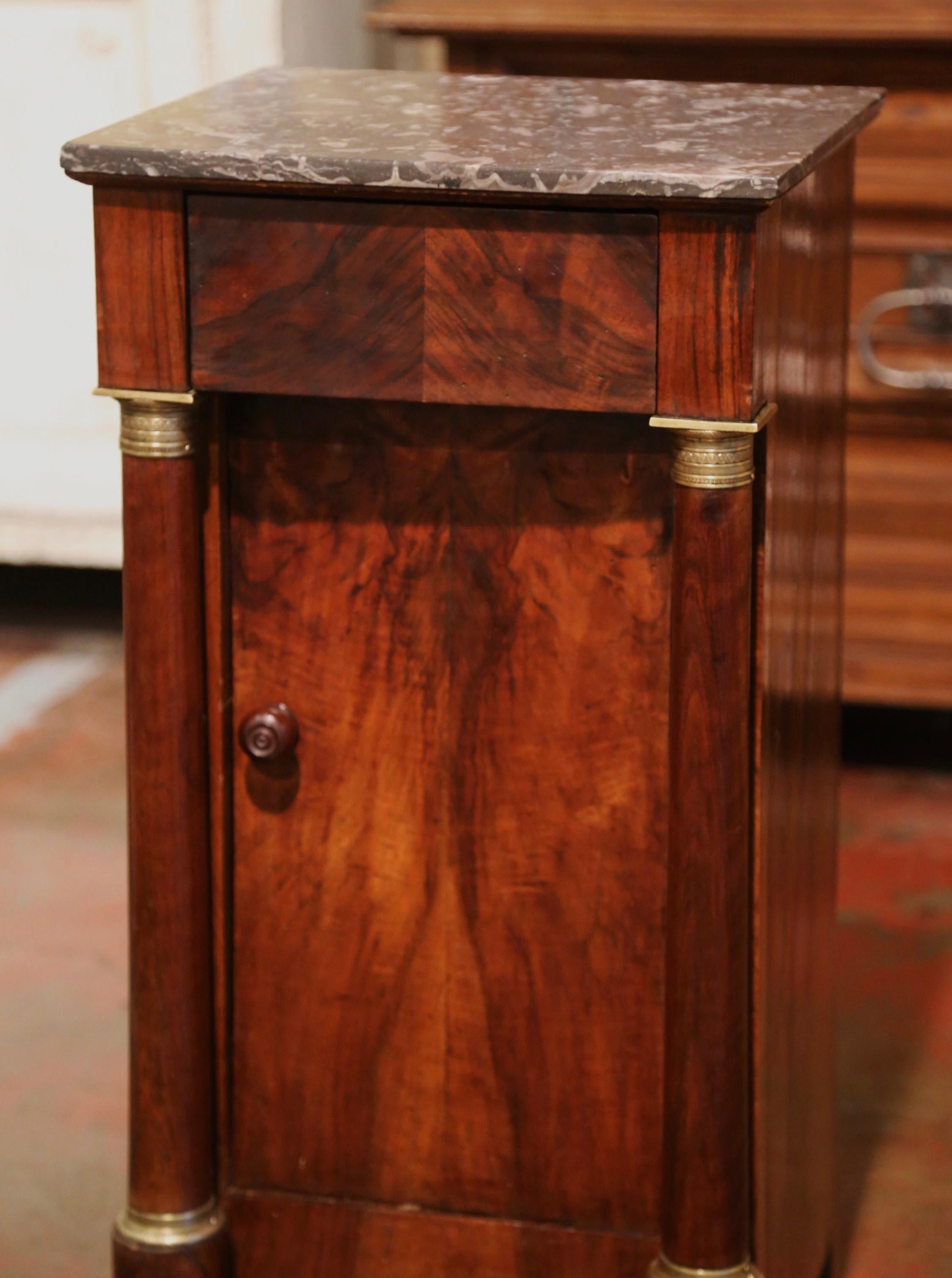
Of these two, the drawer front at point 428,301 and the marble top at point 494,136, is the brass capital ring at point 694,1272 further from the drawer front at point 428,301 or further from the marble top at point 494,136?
the marble top at point 494,136

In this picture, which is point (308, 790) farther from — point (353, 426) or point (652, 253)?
point (652, 253)

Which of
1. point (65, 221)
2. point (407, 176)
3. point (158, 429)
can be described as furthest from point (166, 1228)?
point (65, 221)

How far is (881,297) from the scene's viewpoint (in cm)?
287

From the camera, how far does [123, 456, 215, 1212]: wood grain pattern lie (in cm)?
143

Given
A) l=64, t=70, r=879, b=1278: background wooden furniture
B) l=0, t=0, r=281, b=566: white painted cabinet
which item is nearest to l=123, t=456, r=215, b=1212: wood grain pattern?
l=64, t=70, r=879, b=1278: background wooden furniture

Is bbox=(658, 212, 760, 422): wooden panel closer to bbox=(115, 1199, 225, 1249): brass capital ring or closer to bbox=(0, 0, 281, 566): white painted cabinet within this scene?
bbox=(115, 1199, 225, 1249): brass capital ring

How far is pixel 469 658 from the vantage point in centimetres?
147

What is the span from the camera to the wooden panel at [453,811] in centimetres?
144

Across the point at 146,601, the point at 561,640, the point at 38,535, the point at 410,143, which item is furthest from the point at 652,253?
the point at 38,535

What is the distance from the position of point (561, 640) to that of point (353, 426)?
223 millimetres

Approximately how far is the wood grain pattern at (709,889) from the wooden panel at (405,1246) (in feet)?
0.27

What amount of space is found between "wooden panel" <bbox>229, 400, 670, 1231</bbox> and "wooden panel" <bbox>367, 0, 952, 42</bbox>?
149 cm

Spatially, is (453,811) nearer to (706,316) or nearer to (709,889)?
(709,889)

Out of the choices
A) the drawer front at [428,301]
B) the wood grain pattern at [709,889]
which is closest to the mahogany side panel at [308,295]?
the drawer front at [428,301]
